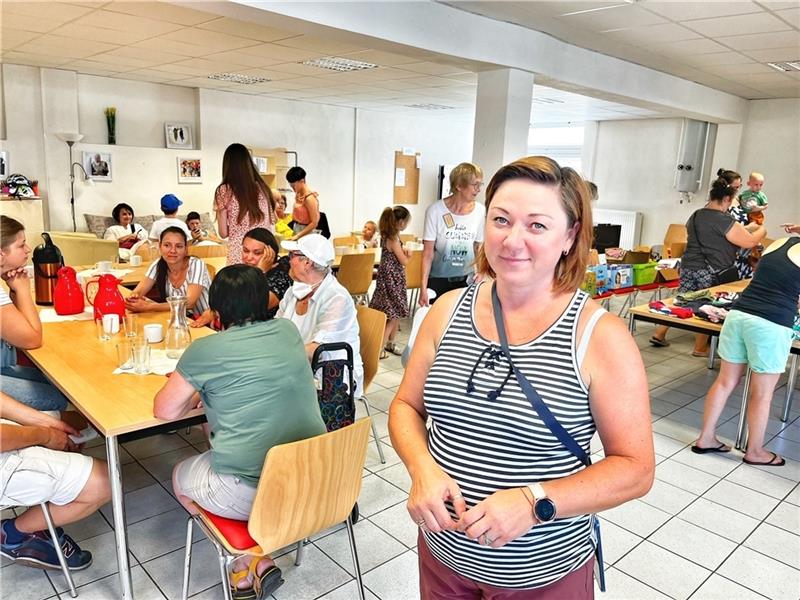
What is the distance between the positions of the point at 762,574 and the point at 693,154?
788 centimetres

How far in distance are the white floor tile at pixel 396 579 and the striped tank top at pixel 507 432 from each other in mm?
1147

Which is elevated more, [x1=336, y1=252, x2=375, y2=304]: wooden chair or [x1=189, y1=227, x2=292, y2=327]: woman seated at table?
[x1=189, y1=227, x2=292, y2=327]: woman seated at table

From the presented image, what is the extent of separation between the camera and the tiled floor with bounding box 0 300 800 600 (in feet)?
7.17

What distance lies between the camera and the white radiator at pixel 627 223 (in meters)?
9.90

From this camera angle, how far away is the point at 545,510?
37.9 inches

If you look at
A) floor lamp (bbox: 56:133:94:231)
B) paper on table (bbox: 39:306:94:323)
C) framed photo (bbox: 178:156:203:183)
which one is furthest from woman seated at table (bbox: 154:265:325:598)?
framed photo (bbox: 178:156:203:183)

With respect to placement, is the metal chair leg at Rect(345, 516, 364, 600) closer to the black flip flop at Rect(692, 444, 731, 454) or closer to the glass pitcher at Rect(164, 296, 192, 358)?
the glass pitcher at Rect(164, 296, 192, 358)

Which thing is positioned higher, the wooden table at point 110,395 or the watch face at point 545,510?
the watch face at point 545,510

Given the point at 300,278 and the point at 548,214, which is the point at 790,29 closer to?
the point at 300,278

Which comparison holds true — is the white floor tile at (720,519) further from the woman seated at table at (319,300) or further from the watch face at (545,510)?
the watch face at (545,510)

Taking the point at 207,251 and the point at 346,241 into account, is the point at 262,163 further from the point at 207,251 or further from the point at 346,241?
the point at 207,251

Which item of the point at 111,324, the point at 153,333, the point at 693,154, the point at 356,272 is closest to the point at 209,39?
the point at 356,272

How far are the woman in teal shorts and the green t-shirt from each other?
249cm

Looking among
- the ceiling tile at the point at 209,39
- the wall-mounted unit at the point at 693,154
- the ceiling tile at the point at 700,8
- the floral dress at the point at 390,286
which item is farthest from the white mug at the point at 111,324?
the wall-mounted unit at the point at 693,154
